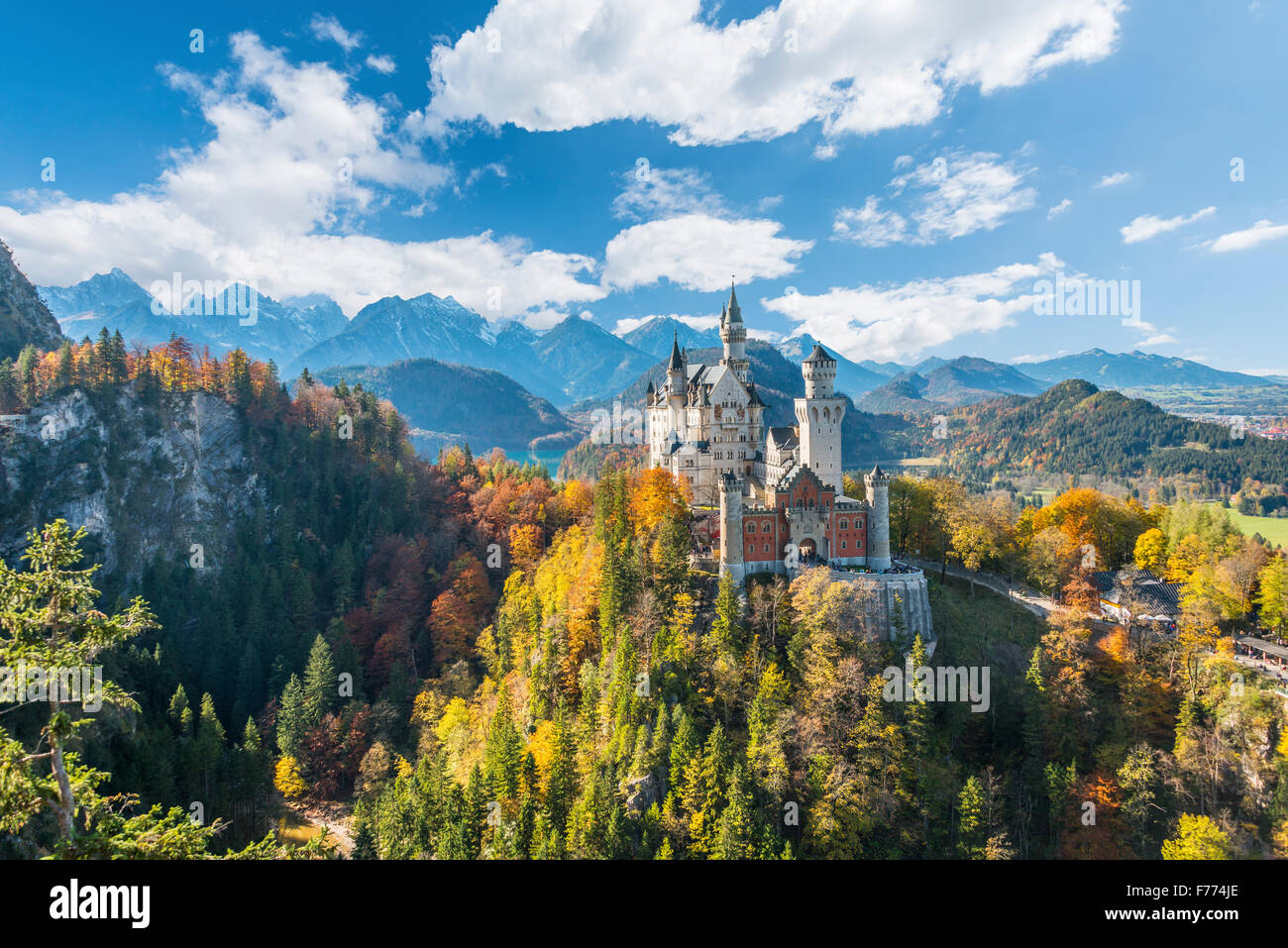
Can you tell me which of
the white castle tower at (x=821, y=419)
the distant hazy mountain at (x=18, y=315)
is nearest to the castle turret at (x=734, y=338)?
the white castle tower at (x=821, y=419)

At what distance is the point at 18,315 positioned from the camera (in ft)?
358

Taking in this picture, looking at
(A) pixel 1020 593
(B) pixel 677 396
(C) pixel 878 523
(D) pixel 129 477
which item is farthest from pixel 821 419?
(D) pixel 129 477

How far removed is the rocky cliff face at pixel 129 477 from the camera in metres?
81.9

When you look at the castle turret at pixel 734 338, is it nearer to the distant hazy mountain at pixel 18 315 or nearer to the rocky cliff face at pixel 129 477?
the rocky cliff face at pixel 129 477

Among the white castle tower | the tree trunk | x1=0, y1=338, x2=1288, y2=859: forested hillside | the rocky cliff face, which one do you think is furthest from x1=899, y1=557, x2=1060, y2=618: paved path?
the rocky cliff face

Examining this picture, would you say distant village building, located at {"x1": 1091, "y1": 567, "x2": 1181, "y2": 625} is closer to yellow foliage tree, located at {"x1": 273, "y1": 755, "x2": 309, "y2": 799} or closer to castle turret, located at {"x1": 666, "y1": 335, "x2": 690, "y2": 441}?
castle turret, located at {"x1": 666, "y1": 335, "x2": 690, "y2": 441}

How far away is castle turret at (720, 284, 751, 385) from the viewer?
235ft

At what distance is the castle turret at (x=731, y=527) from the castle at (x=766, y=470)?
0.08 m

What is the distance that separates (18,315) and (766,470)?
131920 mm

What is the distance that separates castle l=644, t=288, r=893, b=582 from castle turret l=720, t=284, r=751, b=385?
0.12m

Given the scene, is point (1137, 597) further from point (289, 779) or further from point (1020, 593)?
point (289, 779)

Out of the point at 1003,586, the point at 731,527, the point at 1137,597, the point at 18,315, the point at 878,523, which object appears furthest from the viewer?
the point at 18,315
